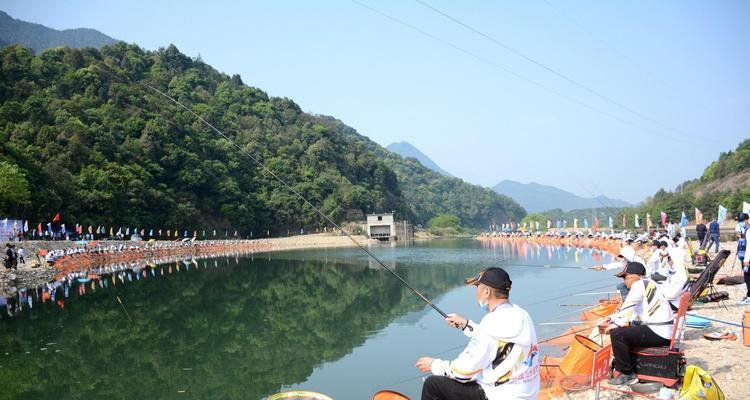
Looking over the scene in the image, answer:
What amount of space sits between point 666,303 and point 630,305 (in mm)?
369

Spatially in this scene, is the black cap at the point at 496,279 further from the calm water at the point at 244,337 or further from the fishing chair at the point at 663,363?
the calm water at the point at 244,337

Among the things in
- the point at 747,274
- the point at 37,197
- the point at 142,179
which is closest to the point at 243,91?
the point at 142,179

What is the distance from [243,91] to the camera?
128 metres

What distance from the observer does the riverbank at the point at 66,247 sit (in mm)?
26094

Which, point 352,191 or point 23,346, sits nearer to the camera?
point 23,346

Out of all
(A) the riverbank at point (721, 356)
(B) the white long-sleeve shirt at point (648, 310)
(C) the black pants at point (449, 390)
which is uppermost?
(B) the white long-sleeve shirt at point (648, 310)

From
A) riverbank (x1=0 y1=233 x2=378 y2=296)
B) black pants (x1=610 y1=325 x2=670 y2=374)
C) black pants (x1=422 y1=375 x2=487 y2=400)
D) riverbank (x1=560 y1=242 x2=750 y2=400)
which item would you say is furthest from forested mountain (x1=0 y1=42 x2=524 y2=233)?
riverbank (x1=560 y1=242 x2=750 y2=400)

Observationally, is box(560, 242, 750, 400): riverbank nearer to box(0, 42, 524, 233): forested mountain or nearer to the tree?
box(0, 42, 524, 233): forested mountain

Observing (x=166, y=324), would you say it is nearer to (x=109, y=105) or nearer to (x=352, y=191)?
(x=109, y=105)

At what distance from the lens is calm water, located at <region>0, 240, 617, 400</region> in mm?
10742

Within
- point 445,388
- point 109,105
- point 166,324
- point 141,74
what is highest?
point 141,74

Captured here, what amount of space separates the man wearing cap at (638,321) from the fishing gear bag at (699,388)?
59 cm

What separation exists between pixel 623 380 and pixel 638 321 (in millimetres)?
773

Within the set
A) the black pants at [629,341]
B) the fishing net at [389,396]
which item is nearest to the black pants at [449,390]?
the fishing net at [389,396]
